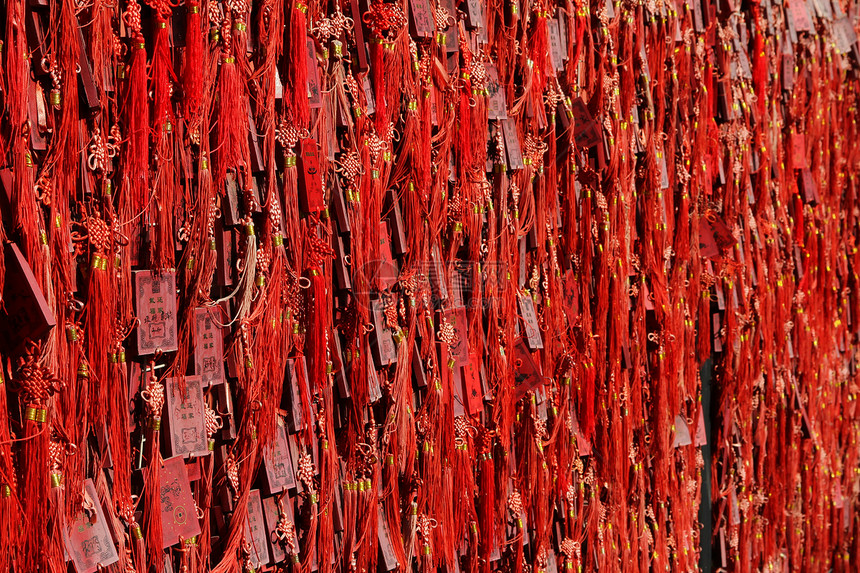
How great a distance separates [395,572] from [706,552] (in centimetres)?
89

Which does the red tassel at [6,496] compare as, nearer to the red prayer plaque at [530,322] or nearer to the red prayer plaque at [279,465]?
the red prayer plaque at [279,465]

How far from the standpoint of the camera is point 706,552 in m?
1.80

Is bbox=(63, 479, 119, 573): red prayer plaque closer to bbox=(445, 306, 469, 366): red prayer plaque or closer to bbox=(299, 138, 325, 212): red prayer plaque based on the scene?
bbox=(299, 138, 325, 212): red prayer plaque

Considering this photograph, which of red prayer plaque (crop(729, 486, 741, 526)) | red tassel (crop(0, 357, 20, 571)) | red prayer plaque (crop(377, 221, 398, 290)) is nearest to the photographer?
red tassel (crop(0, 357, 20, 571))

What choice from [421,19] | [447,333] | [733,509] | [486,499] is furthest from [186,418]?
[733,509]

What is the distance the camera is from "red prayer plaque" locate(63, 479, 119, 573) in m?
0.92

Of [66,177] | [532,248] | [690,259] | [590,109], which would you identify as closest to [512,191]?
[532,248]

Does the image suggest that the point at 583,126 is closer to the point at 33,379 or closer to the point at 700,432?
the point at 700,432

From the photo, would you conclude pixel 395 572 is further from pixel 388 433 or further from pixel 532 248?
pixel 532 248

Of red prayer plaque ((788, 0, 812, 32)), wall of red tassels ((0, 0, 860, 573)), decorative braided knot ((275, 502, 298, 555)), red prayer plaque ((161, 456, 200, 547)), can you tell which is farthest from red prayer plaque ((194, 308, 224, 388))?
red prayer plaque ((788, 0, 812, 32))

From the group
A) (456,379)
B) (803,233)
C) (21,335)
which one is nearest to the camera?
(21,335)

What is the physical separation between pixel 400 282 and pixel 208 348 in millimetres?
301

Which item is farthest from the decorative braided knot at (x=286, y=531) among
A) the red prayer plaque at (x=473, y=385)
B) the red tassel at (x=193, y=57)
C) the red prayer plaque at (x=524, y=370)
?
the red tassel at (x=193, y=57)

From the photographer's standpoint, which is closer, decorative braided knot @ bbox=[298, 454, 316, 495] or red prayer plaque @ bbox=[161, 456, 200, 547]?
red prayer plaque @ bbox=[161, 456, 200, 547]
